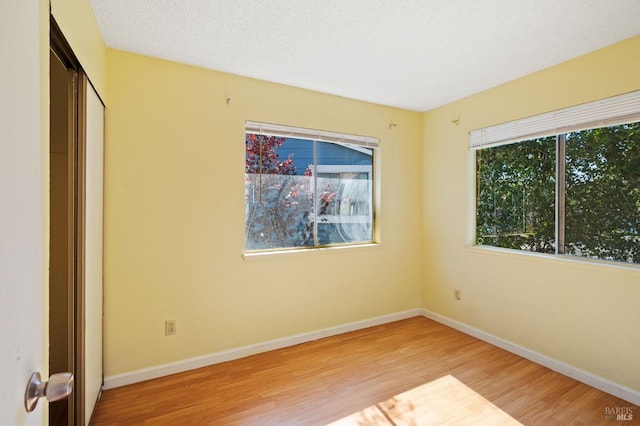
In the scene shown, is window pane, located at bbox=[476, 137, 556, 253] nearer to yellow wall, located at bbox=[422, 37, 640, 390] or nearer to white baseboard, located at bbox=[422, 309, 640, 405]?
yellow wall, located at bbox=[422, 37, 640, 390]

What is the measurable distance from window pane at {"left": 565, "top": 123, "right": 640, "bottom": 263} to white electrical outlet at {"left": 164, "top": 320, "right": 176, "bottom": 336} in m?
3.29

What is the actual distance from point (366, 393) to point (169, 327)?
160 cm

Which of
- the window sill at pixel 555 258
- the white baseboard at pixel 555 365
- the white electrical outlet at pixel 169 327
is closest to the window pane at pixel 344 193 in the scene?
the window sill at pixel 555 258

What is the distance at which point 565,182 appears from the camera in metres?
2.55

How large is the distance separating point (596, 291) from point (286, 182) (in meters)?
2.66

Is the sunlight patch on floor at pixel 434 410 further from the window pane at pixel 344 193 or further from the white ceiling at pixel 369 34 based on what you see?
the white ceiling at pixel 369 34

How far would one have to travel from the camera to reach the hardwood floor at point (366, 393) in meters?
1.95

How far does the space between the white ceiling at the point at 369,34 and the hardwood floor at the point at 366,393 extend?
2.49 m

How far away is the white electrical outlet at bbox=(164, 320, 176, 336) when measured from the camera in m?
2.44

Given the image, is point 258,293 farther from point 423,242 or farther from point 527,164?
point 527,164

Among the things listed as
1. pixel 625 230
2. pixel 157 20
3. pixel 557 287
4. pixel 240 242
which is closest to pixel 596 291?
pixel 557 287

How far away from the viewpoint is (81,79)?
1.63 metres
